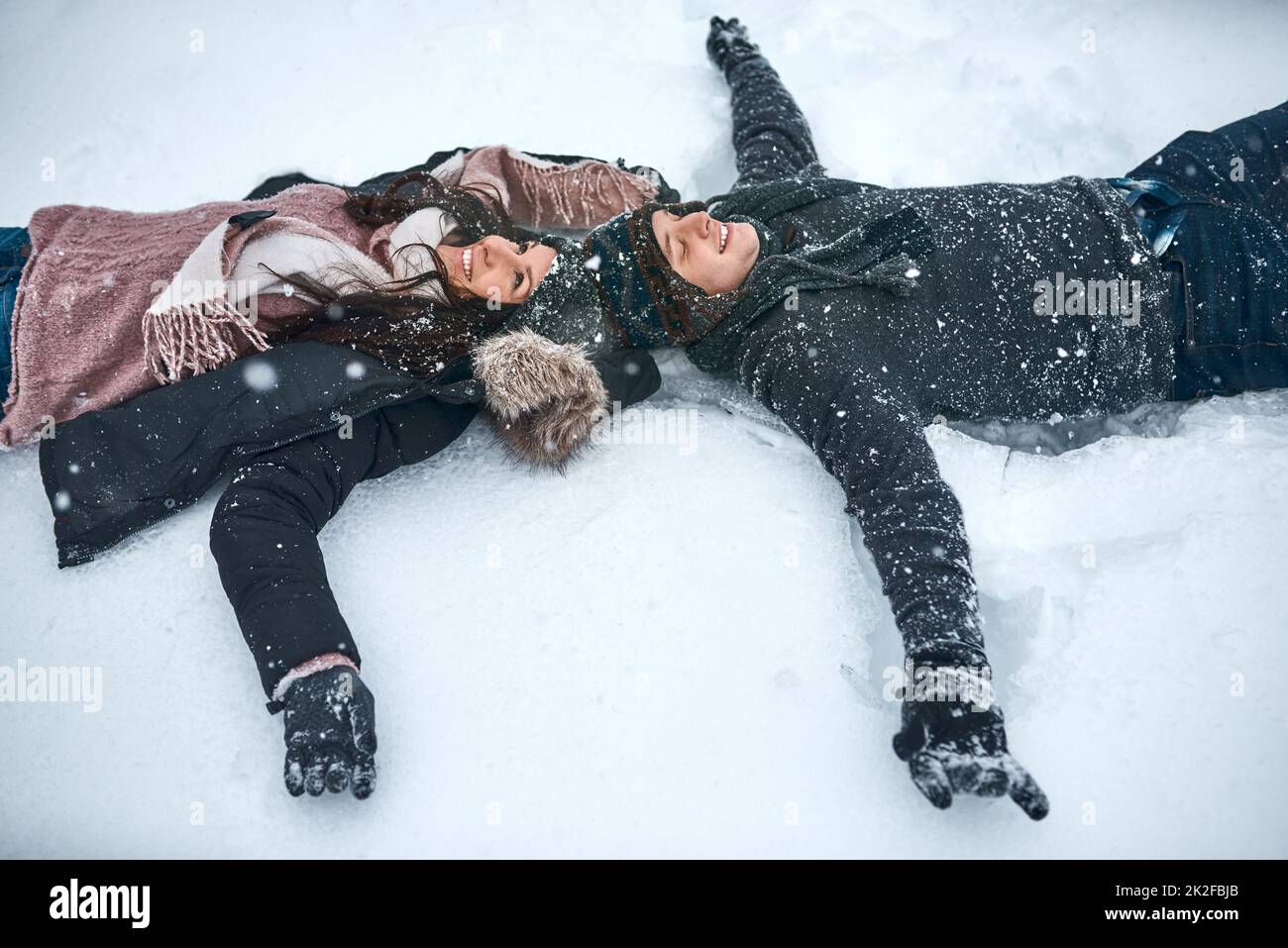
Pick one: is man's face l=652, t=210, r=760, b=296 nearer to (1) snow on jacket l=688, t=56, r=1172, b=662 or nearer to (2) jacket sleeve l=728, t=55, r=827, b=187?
(1) snow on jacket l=688, t=56, r=1172, b=662

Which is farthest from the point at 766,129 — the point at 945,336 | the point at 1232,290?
the point at 1232,290

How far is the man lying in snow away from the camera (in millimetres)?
1383

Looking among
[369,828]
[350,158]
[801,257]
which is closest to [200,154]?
[350,158]

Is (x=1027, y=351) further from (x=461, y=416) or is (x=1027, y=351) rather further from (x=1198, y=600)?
(x=461, y=416)

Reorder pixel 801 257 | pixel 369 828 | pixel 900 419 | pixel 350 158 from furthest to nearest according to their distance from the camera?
1. pixel 350 158
2. pixel 801 257
3. pixel 900 419
4. pixel 369 828

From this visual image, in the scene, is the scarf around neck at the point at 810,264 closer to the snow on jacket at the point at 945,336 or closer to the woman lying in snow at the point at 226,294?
the snow on jacket at the point at 945,336

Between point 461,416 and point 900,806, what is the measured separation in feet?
3.09

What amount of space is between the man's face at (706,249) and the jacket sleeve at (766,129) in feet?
1.36

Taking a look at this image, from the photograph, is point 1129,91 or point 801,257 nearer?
point 801,257

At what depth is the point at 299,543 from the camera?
127 cm

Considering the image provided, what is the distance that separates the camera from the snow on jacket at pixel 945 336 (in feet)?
4.26

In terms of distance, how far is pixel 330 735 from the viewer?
1.11m

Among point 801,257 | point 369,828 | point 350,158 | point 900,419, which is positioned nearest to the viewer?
point 369,828

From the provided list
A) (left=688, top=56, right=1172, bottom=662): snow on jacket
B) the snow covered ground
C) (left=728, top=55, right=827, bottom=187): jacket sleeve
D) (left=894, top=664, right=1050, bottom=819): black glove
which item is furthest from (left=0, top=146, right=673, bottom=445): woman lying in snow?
(left=894, top=664, right=1050, bottom=819): black glove
